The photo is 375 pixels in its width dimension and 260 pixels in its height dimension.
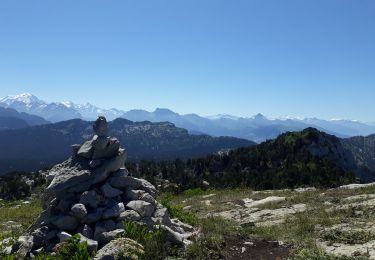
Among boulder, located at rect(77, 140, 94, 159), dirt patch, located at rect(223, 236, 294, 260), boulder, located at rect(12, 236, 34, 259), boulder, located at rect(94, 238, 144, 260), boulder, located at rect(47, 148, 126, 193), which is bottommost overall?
boulder, located at rect(12, 236, 34, 259)

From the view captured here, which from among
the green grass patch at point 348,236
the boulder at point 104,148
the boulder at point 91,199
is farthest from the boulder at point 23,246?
the green grass patch at point 348,236

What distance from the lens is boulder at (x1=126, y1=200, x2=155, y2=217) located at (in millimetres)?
18938

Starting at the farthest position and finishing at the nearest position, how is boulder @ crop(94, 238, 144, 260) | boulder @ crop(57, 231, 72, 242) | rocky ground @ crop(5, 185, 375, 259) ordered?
boulder @ crop(57, 231, 72, 242), rocky ground @ crop(5, 185, 375, 259), boulder @ crop(94, 238, 144, 260)

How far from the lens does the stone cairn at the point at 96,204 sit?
699 inches

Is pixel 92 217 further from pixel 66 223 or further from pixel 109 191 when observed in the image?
pixel 109 191

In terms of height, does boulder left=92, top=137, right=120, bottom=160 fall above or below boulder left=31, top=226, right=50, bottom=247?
above

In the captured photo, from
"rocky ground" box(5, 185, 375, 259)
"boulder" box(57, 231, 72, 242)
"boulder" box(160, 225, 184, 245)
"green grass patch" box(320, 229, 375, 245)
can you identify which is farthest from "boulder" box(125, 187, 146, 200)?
"green grass patch" box(320, 229, 375, 245)

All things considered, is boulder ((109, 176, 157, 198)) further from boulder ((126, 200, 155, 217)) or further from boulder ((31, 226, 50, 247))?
boulder ((31, 226, 50, 247))

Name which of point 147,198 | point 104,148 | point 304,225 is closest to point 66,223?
point 147,198

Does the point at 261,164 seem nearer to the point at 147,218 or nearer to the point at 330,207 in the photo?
the point at 330,207

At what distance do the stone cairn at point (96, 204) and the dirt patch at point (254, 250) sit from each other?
1.83m

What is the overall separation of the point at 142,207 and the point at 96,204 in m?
2.14

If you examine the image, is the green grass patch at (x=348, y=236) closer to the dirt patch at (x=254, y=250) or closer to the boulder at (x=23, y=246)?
the dirt patch at (x=254, y=250)

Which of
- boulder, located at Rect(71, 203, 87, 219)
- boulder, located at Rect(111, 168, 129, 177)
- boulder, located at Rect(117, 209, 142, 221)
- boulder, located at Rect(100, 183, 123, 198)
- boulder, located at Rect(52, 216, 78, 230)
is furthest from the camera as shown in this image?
boulder, located at Rect(111, 168, 129, 177)
